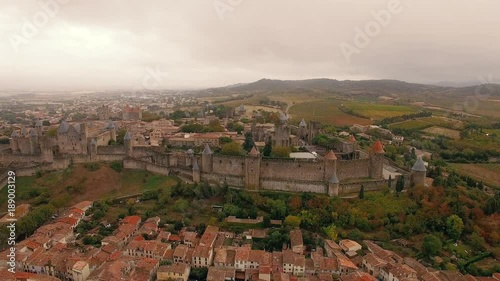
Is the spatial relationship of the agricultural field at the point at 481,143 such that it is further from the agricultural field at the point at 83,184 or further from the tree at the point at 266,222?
the agricultural field at the point at 83,184

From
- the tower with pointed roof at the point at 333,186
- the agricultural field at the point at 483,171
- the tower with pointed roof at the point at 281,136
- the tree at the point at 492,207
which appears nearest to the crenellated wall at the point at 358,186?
the tower with pointed roof at the point at 333,186

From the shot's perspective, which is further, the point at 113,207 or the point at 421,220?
the point at 113,207

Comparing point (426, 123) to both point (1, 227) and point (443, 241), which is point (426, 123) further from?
point (1, 227)

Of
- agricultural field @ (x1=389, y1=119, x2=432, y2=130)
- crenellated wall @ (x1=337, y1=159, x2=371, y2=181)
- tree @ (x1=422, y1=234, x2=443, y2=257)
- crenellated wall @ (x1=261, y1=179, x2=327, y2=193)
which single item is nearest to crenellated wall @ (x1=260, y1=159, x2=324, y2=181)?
crenellated wall @ (x1=261, y1=179, x2=327, y2=193)

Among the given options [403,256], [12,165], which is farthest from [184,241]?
[12,165]

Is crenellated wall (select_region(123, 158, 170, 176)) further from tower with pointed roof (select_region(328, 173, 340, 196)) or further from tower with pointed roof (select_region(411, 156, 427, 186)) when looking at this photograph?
tower with pointed roof (select_region(411, 156, 427, 186))

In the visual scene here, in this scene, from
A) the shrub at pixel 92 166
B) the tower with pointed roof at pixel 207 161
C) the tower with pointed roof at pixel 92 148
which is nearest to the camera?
the tower with pointed roof at pixel 207 161
